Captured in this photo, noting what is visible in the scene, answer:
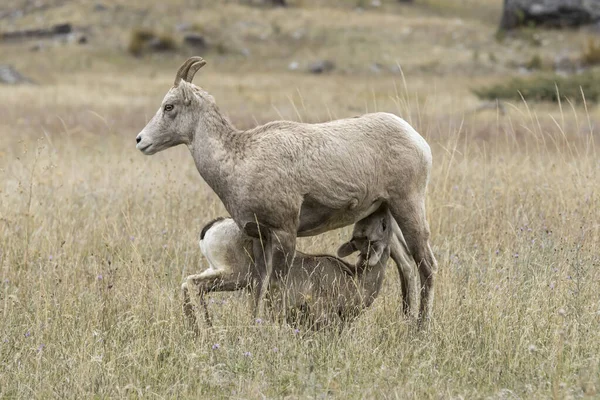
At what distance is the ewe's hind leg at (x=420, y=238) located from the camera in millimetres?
5676

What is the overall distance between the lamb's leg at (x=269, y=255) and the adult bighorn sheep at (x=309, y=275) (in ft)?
0.19

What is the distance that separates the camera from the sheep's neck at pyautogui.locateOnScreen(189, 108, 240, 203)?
5.36 metres

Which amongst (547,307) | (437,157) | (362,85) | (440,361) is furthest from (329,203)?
(362,85)

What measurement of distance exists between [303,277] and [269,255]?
56 centimetres

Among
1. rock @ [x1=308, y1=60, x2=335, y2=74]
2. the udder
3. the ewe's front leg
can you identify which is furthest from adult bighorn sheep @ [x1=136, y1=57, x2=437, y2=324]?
rock @ [x1=308, y1=60, x2=335, y2=74]

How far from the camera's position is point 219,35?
146 feet

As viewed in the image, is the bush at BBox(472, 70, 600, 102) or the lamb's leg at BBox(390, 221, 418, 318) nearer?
the lamb's leg at BBox(390, 221, 418, 318)

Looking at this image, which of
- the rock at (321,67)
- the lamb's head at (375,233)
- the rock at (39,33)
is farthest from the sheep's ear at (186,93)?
the rock at (39,33)

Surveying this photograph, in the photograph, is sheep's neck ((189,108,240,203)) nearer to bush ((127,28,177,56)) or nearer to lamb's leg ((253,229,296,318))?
lamb's leg ((253,229,296,318))

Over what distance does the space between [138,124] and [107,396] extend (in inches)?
585

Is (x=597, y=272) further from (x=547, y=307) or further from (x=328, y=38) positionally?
(x=328, y=38)

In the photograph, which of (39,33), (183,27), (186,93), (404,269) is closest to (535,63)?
(183,27)

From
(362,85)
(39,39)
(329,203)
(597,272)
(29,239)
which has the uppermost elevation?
(329,203)

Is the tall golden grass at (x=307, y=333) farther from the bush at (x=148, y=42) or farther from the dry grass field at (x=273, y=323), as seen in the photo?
the bush at (x=148, y=42)
